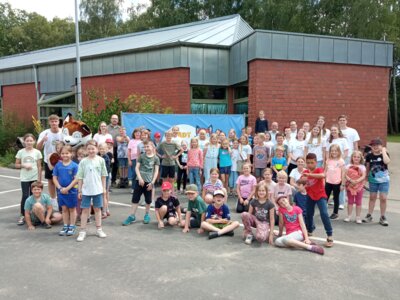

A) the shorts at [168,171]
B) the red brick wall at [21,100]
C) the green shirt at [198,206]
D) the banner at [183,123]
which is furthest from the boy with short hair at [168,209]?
the red brick wall at [21,100]

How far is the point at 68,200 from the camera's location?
607 centimetres

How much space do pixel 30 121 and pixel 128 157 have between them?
→ 13.8m

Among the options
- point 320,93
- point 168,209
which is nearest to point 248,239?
point 168,209

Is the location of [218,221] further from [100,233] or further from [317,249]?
[100,233]

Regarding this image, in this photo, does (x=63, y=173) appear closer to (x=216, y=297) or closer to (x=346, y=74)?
(x=216, y=297)

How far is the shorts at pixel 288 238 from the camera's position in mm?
5348

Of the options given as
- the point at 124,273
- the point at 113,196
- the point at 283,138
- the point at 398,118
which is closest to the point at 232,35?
the point at 283,138

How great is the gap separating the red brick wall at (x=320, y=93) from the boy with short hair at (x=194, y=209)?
639 cm

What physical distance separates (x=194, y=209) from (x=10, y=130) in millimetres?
16170

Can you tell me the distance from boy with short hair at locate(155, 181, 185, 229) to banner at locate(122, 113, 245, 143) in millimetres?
4746

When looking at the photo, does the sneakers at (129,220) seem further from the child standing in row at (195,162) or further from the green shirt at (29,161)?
the child standing in row at (195,162)

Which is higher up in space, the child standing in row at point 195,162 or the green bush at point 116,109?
the green bush at point 116,109

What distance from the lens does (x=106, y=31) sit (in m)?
39.4

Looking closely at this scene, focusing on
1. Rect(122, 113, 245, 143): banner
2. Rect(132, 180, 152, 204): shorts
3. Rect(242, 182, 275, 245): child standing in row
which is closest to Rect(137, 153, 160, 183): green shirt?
Rect(132, 180, 152, 204): shorts
